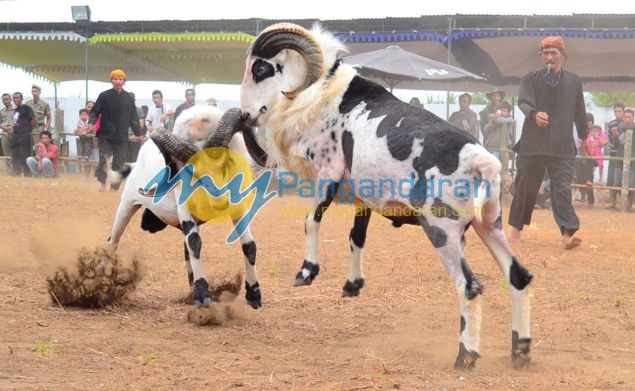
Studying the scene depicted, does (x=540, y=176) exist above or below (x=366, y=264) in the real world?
above

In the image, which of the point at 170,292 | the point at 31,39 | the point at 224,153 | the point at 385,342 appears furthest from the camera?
the point at 31,39

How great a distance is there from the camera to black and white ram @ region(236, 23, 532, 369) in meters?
Answer: 4.73

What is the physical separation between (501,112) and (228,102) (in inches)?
472

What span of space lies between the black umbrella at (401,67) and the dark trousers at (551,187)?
588 cm

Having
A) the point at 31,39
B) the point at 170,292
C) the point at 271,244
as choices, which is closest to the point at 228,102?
the point at 31,39

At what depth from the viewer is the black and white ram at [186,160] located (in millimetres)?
6195

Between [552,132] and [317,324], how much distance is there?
173 inches

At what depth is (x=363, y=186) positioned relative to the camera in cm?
518

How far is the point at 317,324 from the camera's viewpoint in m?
6.20

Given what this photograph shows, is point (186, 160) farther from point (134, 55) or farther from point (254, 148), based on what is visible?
point (134, 55)

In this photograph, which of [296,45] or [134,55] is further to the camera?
[134,55]

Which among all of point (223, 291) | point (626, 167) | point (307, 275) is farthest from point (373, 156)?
point (626, 167)

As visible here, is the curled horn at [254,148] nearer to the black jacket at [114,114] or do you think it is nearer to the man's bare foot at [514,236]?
the man's bare foot at [514,236]

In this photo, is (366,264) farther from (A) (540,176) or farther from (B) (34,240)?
(B) (34,240)
